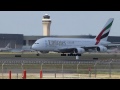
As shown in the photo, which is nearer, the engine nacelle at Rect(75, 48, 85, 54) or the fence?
the fence

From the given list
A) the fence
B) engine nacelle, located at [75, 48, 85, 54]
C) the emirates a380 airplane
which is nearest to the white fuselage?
the emirates a380 airplane

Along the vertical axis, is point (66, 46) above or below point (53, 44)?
below

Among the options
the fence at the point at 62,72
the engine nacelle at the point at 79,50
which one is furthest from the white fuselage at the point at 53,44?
the fence at the point at 62,72

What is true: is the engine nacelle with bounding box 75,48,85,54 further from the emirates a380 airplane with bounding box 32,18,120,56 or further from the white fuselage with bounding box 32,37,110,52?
the white fuselage with bounding box 32,37,110,52

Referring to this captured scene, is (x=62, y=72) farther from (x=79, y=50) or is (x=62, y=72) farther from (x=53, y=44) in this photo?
(x=53, y=44)

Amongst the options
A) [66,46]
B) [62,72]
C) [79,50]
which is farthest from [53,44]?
[62,72]

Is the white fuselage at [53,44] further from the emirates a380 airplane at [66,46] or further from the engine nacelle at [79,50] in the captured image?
the engine nacelle at [79,50]

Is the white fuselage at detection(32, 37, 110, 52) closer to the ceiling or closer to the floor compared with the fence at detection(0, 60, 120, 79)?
closer to the ceiling

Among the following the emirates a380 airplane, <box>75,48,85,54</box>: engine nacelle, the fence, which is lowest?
the fence

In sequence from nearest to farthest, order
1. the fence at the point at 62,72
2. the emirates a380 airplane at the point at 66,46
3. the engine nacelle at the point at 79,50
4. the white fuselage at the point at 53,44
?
the fence at the point at 62,72 → the engine nacelle at the point at 79,50 → the emirates a380 airplane at the point at 66,46 → the white fuselage at the point at 53,44

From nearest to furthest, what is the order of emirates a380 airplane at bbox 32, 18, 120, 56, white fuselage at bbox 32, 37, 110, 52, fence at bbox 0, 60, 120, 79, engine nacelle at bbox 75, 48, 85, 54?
1. fence at bbox 0, 60, 120, 79
2. engine nacelle at bbox 75, 48, 85, 54
3. emirates a380 airplane at bbox 32, 18, 120, 56
4. white fuselage at bbox 32, 37, 110, 52

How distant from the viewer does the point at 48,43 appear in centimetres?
9200

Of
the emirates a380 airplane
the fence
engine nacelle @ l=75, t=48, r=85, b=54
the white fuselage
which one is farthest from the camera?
the white fuselage
